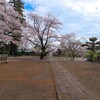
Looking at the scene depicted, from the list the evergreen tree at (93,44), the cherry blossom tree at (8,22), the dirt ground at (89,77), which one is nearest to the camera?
the dirt ground at (89,77)

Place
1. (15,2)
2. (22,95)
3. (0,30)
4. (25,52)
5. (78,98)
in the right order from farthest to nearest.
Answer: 1. (25,52)
2. (15,2)
3. (0,30)
4. (22,95)
5. (78,98)

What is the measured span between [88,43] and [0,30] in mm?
27757

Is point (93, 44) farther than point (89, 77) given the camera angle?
Yes

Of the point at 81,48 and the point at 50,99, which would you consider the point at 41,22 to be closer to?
the point at 81,48

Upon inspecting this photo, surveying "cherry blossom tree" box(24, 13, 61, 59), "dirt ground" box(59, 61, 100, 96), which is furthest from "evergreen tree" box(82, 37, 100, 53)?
"dirt ground" box(59, 61, 100, 96)

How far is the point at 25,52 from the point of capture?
5472 centimetres

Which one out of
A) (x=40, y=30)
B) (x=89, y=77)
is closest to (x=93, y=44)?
(x=40, y=30)

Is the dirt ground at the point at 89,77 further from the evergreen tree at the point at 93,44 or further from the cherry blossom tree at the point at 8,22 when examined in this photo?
the evergreen tree at the point at 93,44

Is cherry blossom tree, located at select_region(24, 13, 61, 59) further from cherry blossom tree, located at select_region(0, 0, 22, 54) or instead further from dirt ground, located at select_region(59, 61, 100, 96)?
dirt ground, located at select_region(59, 61, 100, 96)

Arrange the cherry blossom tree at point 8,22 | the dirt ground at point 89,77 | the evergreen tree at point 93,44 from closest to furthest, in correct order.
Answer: the dirt ground at point 89,77
the cherry blossom tree at point 8,22
the evergreen tree at point 93,44

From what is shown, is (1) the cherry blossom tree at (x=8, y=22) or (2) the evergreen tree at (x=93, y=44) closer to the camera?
(1) the cherry blossom tree at (x=8, y=22)

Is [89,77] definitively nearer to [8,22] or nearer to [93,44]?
[8,22]

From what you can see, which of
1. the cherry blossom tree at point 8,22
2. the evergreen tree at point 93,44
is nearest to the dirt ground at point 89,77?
the cherry blossom tree at point 8,22

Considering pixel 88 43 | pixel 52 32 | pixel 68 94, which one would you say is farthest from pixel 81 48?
pixel 68 94
